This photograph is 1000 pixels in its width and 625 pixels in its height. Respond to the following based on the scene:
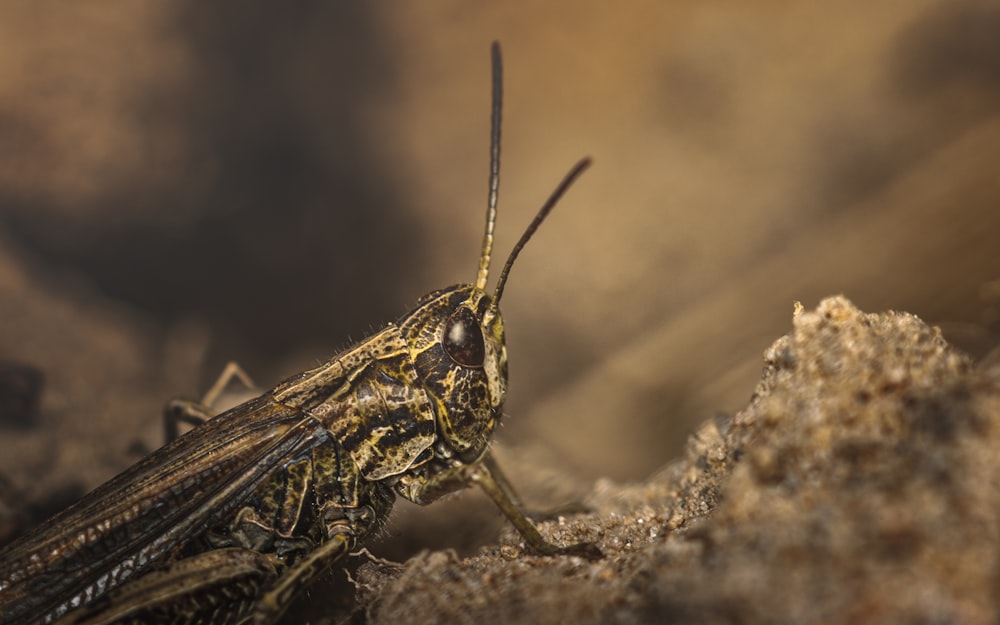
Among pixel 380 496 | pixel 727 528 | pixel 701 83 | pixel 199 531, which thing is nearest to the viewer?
pixel 727 528

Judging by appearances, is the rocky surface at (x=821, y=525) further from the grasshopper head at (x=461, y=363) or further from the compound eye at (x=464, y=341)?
the compound eye at (x=464, y=341)

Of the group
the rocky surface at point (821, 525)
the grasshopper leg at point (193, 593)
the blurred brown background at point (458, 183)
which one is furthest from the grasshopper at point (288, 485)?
the blurred brown background at point (458, 183)

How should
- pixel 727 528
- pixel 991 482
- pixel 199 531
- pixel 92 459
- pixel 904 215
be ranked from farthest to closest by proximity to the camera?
pixel 92 459
pixel 904 215
pixel 199 531
pixel 727 528
pixel 991 482

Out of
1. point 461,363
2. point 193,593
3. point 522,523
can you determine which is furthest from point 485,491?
point 193,593

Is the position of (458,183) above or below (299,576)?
above

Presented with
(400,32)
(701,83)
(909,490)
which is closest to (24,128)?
(400,32)

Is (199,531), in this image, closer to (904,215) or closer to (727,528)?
(727,528)

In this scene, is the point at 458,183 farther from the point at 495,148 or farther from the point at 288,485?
the point at 288,485
